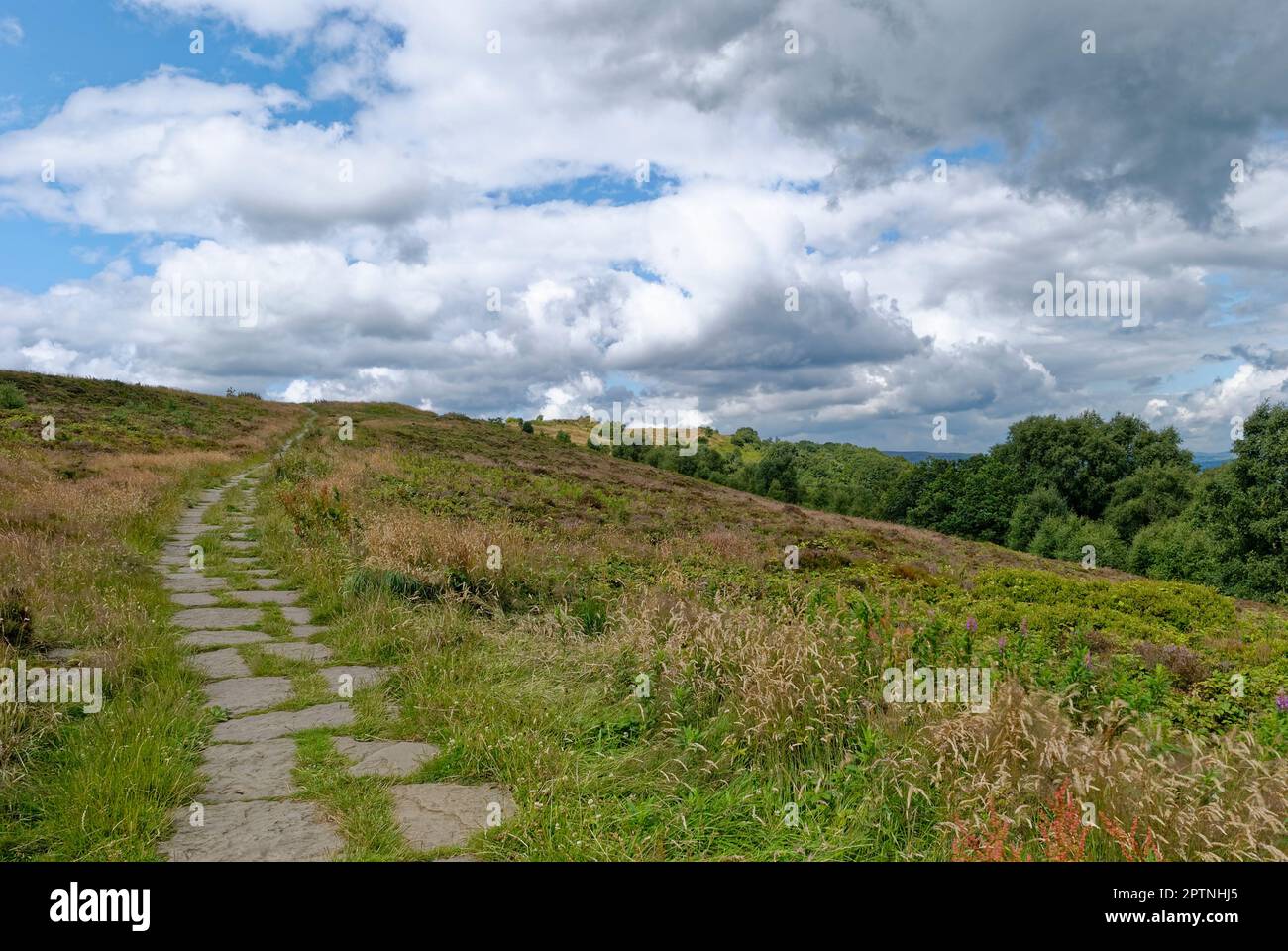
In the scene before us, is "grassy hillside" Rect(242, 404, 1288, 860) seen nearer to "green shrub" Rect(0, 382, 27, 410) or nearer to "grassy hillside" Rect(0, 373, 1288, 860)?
"grassy hillside" Rect(0, 373, 1288, 860)

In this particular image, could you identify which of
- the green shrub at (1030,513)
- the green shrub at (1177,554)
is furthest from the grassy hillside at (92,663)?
the green shrub at (1030,513)

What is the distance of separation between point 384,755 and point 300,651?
2399 mm

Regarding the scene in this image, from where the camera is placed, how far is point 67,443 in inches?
920

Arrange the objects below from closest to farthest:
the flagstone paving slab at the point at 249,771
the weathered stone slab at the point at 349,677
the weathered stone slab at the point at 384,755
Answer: the flagstone paving slab at the point at 249,771, the weathered stone slab at the point at 384,755, the weathered stone slab at the point at 349,677

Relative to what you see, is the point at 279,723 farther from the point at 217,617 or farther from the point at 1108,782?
the point at 1108,782

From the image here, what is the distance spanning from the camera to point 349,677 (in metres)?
5.18

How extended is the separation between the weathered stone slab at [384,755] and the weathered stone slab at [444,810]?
22 centimetres

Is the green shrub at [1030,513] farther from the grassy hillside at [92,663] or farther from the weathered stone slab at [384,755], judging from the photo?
the weathered stone slab at [384,755]

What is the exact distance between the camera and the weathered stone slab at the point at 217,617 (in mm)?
6758

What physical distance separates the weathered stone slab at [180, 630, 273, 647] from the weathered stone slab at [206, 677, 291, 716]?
977mm
